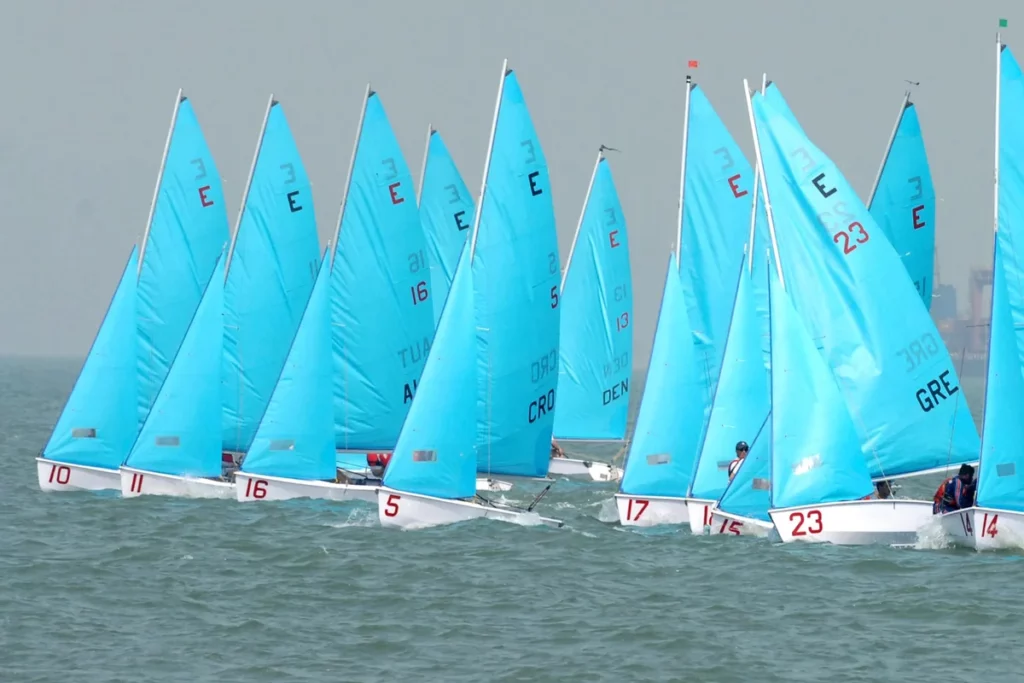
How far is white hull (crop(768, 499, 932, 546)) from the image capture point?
2208 cm

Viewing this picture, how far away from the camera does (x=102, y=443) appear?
94.7ft

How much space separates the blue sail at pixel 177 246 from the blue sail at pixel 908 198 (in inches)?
482

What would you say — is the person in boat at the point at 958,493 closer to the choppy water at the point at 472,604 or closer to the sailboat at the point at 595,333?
the choppy water at the point at 472,604

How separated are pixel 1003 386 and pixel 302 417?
11132 millimetres

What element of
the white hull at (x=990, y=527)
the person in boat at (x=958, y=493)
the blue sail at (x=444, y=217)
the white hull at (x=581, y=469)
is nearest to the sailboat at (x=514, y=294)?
the person in boat at (x=958, y=493)

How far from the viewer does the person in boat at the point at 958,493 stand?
22.3m

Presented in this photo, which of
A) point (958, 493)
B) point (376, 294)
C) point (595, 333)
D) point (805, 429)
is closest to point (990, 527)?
point (958, 493)

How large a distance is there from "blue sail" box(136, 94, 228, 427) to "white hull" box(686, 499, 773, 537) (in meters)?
11.2

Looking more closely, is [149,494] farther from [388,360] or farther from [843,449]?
[843,449]

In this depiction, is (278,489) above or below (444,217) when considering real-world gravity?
below

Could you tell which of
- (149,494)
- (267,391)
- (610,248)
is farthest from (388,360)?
(610,248)

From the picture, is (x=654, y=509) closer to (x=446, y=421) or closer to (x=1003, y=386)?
(x=446, y=421)

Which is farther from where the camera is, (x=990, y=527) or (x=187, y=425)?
(x=187, y=425)

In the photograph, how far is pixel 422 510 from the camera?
24.0m
